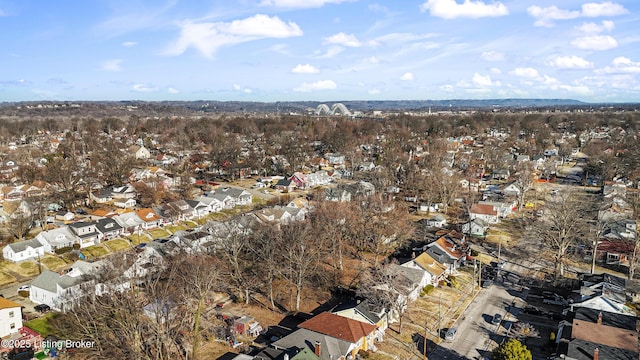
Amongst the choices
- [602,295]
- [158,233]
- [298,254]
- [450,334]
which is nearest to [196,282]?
[298,254]

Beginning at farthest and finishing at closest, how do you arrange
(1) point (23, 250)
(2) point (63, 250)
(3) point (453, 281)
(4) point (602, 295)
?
1. (2) point (63, 250)
2. (1) point (23, 250)
3. (3) point (453, 281)
4. (4) point (602, 295)

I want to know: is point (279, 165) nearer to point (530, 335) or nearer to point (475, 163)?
point (475, 163)

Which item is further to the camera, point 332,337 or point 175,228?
point 175,228

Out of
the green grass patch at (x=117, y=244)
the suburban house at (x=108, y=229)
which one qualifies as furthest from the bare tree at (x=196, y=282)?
the suburban house at (x=108, y=229)

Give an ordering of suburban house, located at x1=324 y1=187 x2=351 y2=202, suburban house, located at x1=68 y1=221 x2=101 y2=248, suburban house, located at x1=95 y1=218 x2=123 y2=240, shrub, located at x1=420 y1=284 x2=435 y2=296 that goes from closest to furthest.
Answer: shrub, located at x1=420 y1=284 x2=435 y2=296 < suburban house, located at x1=68 y1=221 x2=101 y2=248 < suburban house, located at x1=95 y1=218 x2=123 y2=240 < suburban house, located at x1=324 y1=187 x2=351 y2=202

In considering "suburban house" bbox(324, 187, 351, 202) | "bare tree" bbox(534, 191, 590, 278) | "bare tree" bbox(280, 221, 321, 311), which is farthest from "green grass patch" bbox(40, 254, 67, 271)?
"bare tree" bbox(534, 191, 590, 278)

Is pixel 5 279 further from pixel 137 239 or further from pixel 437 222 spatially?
pixel 437 222

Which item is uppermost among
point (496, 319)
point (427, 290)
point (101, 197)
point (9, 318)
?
point (101, 197)

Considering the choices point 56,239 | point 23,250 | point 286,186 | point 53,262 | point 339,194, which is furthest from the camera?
point 286,186

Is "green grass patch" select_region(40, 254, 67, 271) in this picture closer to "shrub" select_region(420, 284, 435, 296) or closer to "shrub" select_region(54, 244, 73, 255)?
"shrub" select_region(54, 244, 73, 255)
